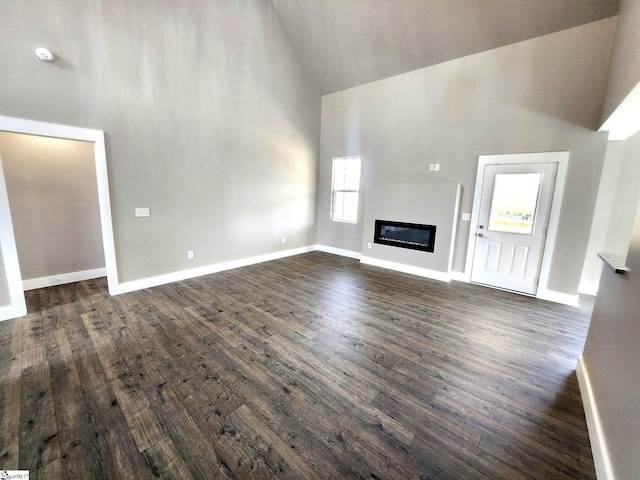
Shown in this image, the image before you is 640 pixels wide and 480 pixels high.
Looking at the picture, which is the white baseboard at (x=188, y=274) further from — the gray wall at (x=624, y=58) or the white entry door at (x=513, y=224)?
the gray wall at (x=624, y=58)

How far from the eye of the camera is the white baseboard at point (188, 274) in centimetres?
363

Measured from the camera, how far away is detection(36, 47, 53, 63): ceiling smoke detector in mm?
2708

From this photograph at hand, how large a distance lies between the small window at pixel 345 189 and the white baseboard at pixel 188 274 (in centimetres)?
158

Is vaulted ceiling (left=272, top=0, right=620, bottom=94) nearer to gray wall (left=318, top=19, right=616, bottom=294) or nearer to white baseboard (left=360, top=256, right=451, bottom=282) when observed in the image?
gray wall (left=318, top=19, right=616, bottom=294)

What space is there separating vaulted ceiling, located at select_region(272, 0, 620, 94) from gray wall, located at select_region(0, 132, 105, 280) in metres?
4.41

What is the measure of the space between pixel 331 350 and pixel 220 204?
330 centimetres

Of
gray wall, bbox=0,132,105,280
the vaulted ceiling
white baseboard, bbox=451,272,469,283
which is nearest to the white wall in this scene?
white baseboard, bbox=451,272,469,283

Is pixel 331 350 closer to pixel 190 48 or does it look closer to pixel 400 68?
pixel 190 48

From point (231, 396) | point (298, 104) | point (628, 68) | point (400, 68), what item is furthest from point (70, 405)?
point (400, 68)

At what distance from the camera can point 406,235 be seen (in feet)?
16.5

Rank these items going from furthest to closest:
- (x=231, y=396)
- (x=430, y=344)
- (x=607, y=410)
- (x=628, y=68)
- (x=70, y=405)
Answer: (x=430, y=344), (x=628, y=68), (x=231, y=396), (x=70, y=405), (x=607, y=410)

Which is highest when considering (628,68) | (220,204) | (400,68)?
(400,68)

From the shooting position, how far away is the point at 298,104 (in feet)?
18.5

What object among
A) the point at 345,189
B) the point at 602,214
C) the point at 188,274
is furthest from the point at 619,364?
→ the point at 345,189
